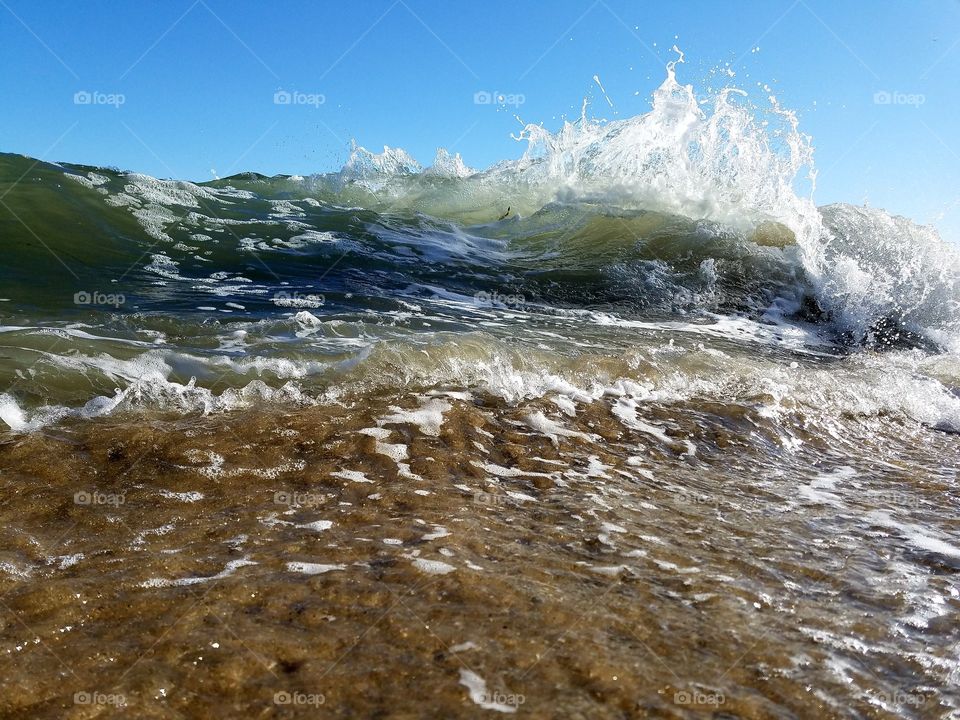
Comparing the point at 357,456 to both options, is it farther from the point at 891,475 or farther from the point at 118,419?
the point at 891,475

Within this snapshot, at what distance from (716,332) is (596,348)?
296 centimetres

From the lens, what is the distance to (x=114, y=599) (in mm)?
2221

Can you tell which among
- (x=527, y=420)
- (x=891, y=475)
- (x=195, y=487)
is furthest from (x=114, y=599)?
(x=891, y=475)
